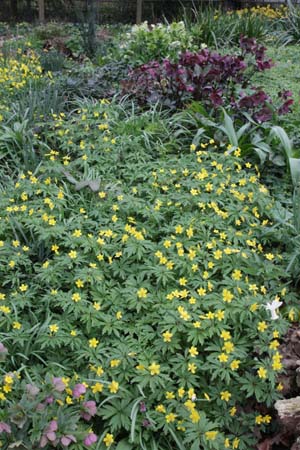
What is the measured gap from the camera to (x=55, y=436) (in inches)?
76.0

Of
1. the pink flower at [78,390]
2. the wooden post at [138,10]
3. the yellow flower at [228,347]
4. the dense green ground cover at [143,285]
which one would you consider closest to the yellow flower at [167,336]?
the dense green ground cover at [143,285]

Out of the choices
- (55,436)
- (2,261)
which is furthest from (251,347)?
(2,261)

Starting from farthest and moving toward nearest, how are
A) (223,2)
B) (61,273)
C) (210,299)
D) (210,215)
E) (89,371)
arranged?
(223,2), (210,215), (61,273), (210,299), (89,371)

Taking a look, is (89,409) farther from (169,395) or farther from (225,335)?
(225,335)

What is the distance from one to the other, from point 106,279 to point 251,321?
75 cm

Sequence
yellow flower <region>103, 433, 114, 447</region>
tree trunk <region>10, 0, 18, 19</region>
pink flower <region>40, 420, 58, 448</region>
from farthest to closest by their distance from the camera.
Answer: tree trunk <region>10, 0, 18, 19</region> → yellow flower <region>103, 433, 114, 447</region> → pink flower <region>40, 420, 58, 448</region>

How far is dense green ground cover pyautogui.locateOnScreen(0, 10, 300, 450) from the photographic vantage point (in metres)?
2.11

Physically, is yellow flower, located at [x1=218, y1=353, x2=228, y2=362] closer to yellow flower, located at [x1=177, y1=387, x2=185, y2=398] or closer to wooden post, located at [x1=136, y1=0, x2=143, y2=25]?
yellow flower, located at [x1=177, y1=387, x2=185, y2=398]

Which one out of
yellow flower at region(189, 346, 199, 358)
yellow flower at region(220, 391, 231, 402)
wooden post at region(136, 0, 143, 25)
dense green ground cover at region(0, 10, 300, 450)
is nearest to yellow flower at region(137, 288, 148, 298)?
dense green ground cover at region(0, 10, 300, 450)

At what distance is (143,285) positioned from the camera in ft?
8.13

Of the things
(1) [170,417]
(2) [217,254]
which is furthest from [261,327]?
(1) [170,417]

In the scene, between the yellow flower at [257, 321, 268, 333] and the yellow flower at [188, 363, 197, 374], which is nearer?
the yellow flower at [188, 363, 197, 374]

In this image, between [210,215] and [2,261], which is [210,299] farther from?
[2,261]

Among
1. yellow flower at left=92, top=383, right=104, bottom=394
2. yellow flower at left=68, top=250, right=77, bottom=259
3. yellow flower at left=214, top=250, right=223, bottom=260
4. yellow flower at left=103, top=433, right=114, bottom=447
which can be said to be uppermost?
yellow flower at left=68, top=250, right=77, bottom=259
